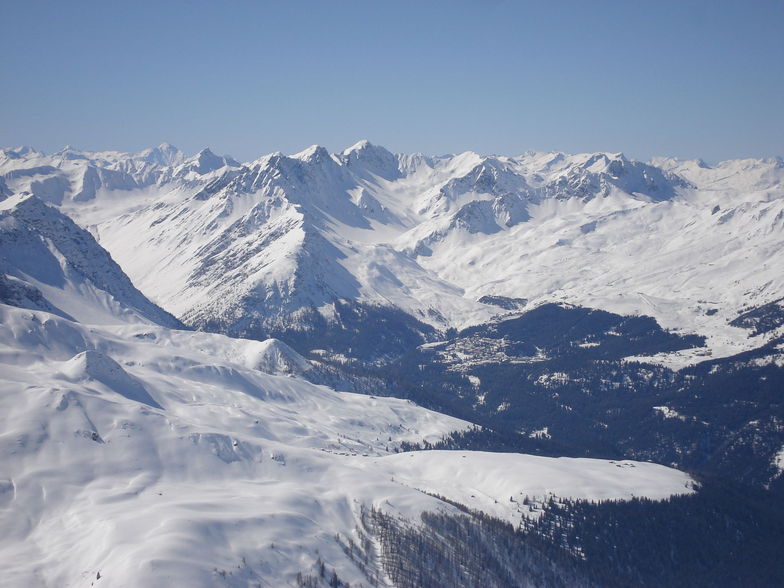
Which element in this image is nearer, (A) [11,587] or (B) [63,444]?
(A) [11,587]

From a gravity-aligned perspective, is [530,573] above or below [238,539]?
below

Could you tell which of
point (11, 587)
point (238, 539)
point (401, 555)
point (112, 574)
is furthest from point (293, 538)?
point (11, 587)

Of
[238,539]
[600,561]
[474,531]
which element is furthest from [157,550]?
[600,561]

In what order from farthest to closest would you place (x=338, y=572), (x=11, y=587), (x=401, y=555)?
(x=401, y=555)
(x=338, y=572)
(x=11, y=587)

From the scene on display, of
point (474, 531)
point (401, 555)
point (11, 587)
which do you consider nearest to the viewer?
point (11, 587)

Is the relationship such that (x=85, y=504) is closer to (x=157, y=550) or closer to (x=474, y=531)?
(x=157, y=550)

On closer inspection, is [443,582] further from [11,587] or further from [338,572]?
[11,587]

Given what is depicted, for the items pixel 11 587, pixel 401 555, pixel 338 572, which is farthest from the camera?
pixel 401 555

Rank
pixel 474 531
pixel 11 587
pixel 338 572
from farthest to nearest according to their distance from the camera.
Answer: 1. pixel 474 531
2. pixel 338 572
3. pixel 11 587

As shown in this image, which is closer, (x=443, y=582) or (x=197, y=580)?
(x=197, y=580)
